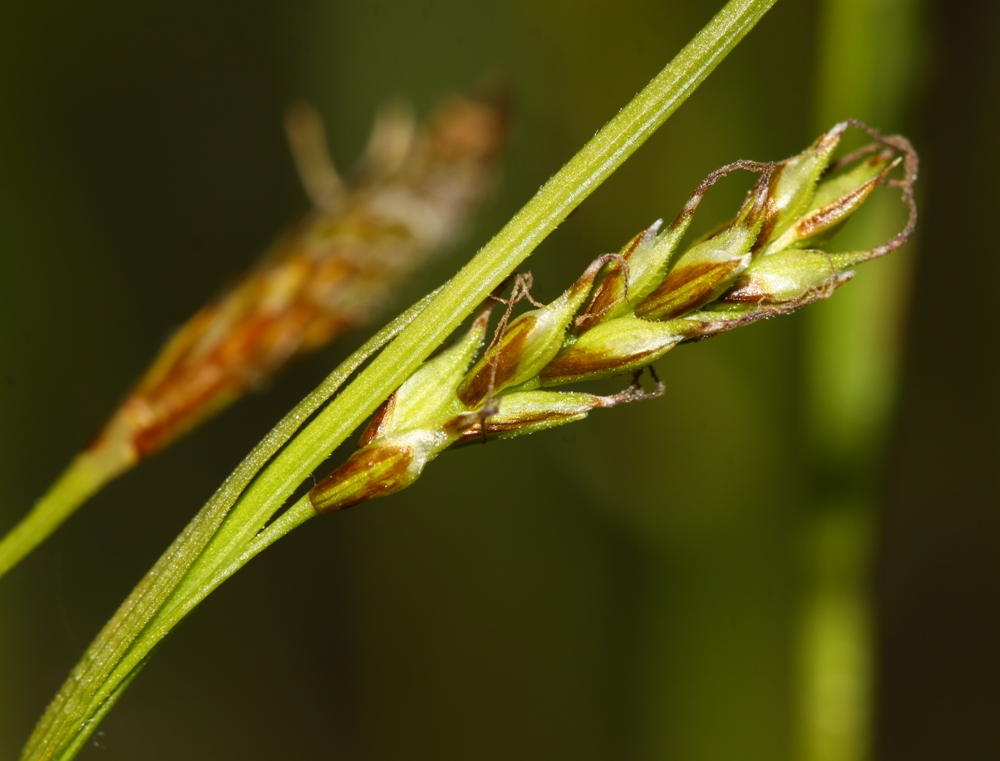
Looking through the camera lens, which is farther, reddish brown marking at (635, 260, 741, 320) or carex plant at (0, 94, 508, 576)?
carex plant at (0, 94, 508, 576)

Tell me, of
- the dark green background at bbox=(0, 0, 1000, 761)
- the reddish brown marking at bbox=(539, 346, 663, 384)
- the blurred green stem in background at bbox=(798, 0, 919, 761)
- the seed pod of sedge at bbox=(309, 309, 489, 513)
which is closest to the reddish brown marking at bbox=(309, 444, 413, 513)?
the seed pod of sedge at bbox=(309, 309, 489, 513)

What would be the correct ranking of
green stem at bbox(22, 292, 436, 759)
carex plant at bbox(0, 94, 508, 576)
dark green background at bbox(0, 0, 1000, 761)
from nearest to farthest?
green stem at bbox(22, 292, 436, 759) < carex plant at bbox(0, 94, 508, 576) < dark green background at bbox(0, 0, 1000, 761)

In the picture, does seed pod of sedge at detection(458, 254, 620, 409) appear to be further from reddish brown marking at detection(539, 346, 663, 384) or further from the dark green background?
the dark green background

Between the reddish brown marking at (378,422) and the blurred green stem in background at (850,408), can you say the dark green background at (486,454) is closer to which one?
the blurred green stem in background at (850,408)

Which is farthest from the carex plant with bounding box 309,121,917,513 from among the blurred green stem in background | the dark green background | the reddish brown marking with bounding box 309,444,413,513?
the dark green background

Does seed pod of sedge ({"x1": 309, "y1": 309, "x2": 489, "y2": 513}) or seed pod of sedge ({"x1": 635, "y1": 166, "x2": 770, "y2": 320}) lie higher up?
seed pod of sedge ({"x1": 635, "y1": 166, "x2": 770, "y2": 320})

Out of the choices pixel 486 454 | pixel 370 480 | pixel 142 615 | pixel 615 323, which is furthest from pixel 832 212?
pixel 486 454

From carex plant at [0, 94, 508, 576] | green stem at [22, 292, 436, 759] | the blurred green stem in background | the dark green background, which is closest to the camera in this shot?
green stem at [22, 292, 436, 759]

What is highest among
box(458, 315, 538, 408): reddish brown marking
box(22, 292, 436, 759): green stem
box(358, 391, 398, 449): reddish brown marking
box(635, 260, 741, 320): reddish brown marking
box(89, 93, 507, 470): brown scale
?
box(89, 93, 507, 470): brown scale
